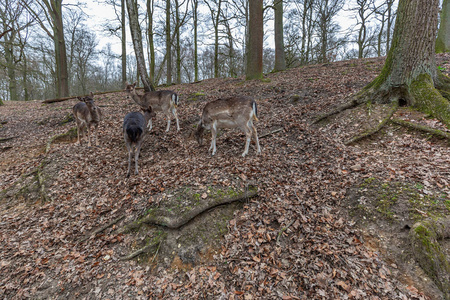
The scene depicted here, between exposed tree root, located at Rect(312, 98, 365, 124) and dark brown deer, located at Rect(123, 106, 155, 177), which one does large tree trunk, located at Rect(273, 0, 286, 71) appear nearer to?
exposed tree root, located at Rect(312, 98, 365, 124)

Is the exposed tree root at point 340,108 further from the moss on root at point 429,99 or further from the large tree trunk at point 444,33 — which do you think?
the large tree trunk at point 444,33

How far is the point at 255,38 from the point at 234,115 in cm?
880

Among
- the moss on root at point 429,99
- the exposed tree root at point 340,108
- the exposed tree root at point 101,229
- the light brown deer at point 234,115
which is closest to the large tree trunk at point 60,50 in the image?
the light brown deer at point 234,115

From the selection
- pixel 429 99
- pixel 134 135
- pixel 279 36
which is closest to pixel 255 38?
pixel 279 36

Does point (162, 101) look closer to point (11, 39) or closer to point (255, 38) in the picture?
point (255, 38)

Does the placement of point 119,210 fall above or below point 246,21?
below

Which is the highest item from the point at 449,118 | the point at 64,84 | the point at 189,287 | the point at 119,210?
the point at 64,84

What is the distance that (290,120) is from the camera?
743cm

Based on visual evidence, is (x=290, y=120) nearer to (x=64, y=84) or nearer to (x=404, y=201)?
(x=404, y=201)

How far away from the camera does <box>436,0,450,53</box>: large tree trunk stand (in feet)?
42.9

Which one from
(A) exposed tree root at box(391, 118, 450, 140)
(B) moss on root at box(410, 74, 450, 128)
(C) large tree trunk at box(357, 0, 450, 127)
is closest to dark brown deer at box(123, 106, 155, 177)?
(A) exposed tree root at box(391, 118, 450, 140)

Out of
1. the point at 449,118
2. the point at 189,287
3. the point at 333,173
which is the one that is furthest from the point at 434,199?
the point at 189,287

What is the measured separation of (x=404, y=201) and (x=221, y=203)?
325 centimetres

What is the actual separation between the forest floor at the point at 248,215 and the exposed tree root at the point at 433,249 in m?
0.12
